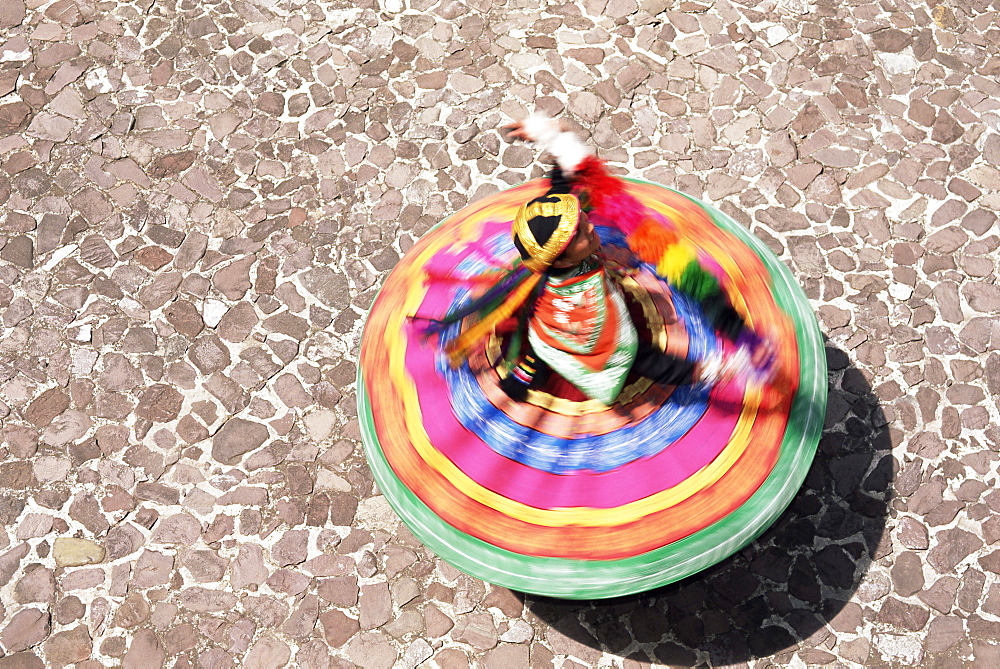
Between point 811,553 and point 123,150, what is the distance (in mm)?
4472

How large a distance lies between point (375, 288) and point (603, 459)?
215cm

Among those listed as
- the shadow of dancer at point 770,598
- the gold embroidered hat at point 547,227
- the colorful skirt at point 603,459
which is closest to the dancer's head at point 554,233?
the gold embroidered hat at point 547,227

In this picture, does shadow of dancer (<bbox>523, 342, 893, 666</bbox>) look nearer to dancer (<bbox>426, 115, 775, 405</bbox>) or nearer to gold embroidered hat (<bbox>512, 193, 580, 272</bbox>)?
dancer (<bbox>426, 115, 775, 405</bbox>)

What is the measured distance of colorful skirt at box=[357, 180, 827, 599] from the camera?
3.22 metres

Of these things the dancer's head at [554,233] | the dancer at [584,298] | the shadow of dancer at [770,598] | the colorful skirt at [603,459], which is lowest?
the shadow of dancer at [770,598]

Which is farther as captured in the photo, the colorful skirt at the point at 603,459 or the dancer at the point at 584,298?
the colorful skirt at the point at 603,459

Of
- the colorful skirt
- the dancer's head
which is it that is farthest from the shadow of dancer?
the dancer's head

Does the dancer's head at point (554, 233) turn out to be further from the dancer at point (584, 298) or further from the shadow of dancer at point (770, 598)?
the shadow of dancer at point (770, 598)

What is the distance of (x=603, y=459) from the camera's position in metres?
3.24

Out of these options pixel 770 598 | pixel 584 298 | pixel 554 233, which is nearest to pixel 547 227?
pixel 554 233

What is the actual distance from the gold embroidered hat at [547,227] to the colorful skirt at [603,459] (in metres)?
0.57

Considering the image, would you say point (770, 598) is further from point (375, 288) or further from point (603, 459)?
point (375, 288)

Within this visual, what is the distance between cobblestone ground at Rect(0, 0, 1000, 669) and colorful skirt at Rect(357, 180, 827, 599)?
3.54 ft

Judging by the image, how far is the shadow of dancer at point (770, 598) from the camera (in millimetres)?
4176
